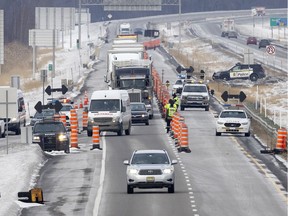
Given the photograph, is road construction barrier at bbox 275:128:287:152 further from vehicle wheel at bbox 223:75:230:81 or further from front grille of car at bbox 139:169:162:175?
vehicle wheel at bbox 223:75:230:81

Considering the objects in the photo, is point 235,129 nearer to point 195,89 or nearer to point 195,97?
point 195,97

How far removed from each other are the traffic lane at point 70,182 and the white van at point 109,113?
4.99 m

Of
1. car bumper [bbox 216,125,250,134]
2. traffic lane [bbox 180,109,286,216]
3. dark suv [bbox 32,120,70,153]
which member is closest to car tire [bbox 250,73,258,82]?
traffic lane [bbox 180,109,286,216]

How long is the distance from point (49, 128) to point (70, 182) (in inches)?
514

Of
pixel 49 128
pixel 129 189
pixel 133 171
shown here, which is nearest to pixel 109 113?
pixel 49 128

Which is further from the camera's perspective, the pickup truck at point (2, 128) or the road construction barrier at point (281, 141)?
the pickup truck at point (2, 128)

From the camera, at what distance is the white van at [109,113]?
58.5 metres

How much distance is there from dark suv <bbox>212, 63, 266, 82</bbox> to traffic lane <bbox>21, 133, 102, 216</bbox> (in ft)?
191

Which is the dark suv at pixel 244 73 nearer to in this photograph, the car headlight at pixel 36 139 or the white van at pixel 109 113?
the white van at pixel 109 113

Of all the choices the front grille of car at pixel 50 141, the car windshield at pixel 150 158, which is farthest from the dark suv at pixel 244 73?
the car windshield at pixel 150 158

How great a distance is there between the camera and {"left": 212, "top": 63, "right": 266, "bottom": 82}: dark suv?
11038 centimetres

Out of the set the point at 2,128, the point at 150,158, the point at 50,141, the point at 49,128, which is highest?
the point at 150,158

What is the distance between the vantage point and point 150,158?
117ft

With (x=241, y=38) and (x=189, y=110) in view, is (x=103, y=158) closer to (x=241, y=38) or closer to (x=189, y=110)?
(x=189, y=110)
